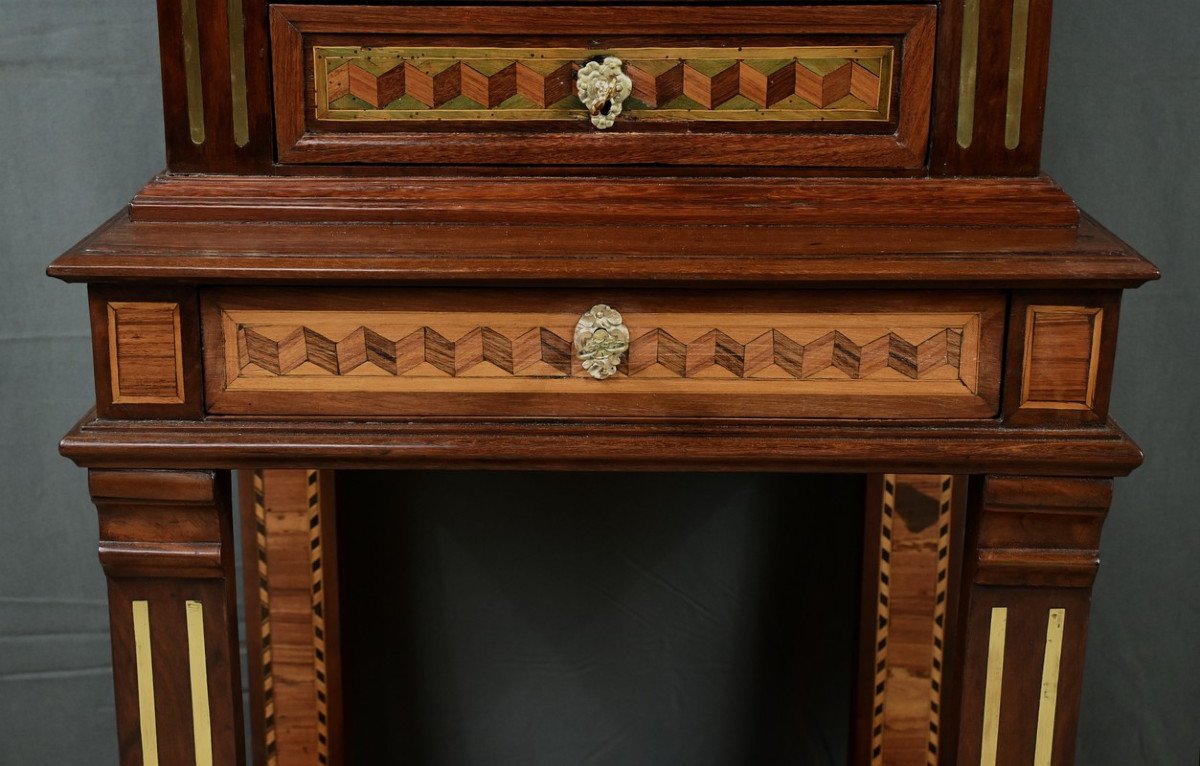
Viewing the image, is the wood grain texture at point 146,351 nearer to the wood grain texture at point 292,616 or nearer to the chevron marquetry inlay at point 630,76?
the chevron marquetry inlay at point 630,76

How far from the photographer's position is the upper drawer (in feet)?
4.42

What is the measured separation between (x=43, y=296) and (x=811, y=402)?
3.89 ft

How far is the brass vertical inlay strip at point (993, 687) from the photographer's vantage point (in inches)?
54.6

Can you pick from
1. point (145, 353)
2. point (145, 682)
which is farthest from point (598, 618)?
point (145, 353)

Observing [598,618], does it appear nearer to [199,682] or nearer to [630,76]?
[199,682]

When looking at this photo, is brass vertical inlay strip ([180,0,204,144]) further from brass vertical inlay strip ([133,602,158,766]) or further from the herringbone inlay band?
brass vertical inlay strip ([133,602,158,766])

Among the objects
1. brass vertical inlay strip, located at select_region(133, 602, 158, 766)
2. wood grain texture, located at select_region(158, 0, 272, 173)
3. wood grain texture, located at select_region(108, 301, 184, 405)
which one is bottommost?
brass vertical inlay strip, located at select_region(133, 602, 158, 766)

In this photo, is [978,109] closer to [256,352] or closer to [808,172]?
[808,172]

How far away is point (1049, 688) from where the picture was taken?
140 cm

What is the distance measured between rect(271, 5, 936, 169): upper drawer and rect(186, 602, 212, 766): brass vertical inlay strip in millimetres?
409

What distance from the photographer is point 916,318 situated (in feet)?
4.37

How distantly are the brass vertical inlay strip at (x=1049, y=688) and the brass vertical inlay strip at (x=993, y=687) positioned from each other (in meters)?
0.04

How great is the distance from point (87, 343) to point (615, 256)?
107cm

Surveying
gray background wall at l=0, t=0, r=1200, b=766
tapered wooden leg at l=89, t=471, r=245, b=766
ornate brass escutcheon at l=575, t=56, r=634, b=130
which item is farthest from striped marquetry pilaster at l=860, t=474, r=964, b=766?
tapered wooden leg at l=89, t=471, r=245, b=766
